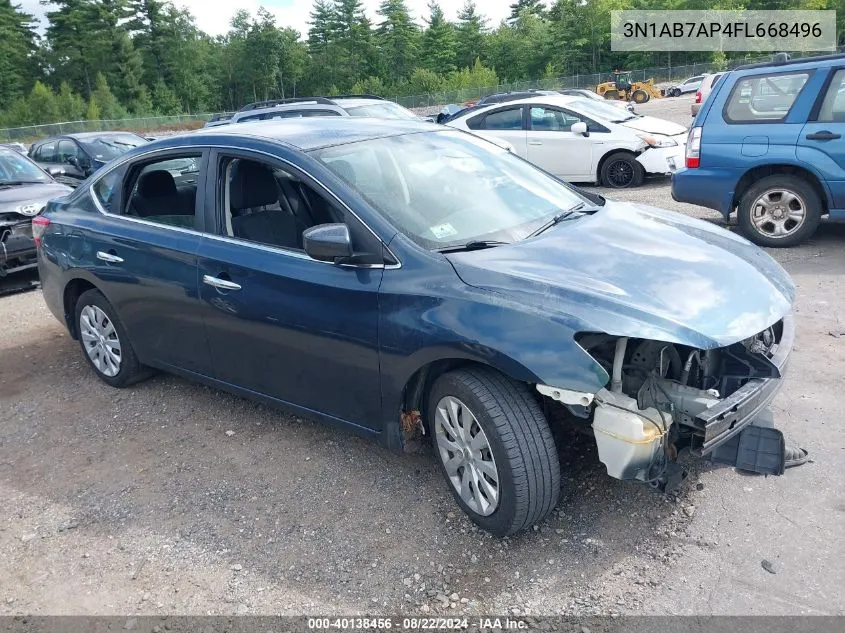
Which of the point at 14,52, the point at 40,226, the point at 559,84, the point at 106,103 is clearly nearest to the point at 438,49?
the point at 559,84

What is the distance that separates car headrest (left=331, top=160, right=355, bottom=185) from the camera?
3.67 m

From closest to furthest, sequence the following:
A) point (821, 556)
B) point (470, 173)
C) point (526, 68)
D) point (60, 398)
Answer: point (821, 556)
point (470, 173)
point (60, 398)
point (526, 68)

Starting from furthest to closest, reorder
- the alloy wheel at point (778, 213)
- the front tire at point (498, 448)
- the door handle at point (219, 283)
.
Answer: the alloy wheel at point (778, 213) < the door handle at point (219, 283) < the front tire at point (498, 448)

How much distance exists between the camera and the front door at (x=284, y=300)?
3469 millimetres

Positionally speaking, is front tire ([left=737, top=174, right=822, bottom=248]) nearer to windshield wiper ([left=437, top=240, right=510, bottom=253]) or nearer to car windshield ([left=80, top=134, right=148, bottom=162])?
windshield wiper ([left=437, top=240, right=510, bottom=253])

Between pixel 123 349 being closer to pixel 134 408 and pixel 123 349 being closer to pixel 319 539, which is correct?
pixel 134 408

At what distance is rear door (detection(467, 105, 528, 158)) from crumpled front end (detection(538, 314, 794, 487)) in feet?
30.9

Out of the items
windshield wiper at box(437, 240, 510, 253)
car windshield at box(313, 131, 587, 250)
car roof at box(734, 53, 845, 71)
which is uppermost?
car roof at box(734, 53, 845, 71)

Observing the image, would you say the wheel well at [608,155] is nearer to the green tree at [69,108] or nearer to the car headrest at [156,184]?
the car headrest at [156,184]

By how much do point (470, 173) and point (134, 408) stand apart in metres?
2.76

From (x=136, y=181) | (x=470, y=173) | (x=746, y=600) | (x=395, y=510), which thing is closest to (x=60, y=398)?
(x=136, y=181)

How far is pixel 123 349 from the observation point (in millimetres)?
4926

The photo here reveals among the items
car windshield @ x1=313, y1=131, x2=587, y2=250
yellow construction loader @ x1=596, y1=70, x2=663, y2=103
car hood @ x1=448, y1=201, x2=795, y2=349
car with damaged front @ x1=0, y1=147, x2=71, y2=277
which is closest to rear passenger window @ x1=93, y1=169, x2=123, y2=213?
car windshield @ x1=313, y1=131, x2=587, y2=250

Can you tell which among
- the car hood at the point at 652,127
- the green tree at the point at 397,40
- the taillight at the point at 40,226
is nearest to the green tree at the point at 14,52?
the green tree at the point at 397,40
